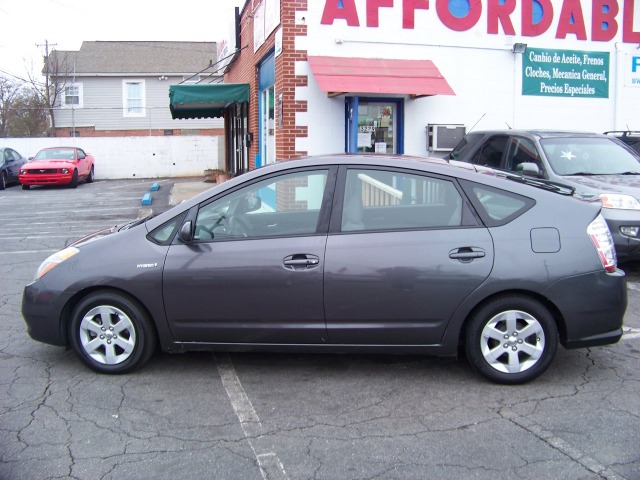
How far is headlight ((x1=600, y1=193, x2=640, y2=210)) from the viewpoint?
7.71 metres

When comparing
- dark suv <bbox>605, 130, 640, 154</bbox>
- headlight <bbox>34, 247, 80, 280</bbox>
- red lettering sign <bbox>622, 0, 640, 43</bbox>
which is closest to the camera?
headlight <bbox>34, 247, 80, 280</bbox>

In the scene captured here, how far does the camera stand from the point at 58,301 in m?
4.94

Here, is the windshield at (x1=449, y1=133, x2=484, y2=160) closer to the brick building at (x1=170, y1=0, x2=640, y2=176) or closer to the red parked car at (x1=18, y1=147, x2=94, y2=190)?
the brick building at (x1=170, y1=0, x2=640, y2=176)

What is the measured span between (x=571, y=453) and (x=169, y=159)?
91.5 feet

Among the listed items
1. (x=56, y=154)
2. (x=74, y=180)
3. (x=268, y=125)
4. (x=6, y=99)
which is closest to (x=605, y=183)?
(x=268, y=125)

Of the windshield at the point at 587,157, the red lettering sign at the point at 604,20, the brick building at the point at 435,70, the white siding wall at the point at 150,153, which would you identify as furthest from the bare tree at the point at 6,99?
the windshield at the point at 587,157

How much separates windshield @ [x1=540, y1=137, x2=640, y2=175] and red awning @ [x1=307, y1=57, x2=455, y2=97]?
2.73 m

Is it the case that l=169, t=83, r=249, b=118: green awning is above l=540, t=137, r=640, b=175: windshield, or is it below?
above

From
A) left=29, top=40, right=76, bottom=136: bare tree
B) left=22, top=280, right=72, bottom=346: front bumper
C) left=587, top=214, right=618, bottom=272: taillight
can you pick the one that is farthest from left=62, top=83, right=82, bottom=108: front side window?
left=587, top=214, right=618, bottom=272: taillight

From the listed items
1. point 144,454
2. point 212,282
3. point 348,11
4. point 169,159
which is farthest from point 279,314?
point 169,159

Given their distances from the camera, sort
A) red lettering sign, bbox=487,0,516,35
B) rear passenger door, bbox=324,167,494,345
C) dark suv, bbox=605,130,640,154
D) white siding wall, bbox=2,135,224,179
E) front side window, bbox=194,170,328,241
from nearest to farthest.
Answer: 1. rear passenger door, bbox=324,167,494,345
2. front side window, bbox=194,170,328,241
3. dark suv, bbox=605,130,640,154
4. red lettering sign, bbox=487,0,516,35
5. white siding wall, bbox=2,135,224,179

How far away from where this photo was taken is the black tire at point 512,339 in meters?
4.68

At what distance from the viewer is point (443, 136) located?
12.3 meters

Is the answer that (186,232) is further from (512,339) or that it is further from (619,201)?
(619,201)
